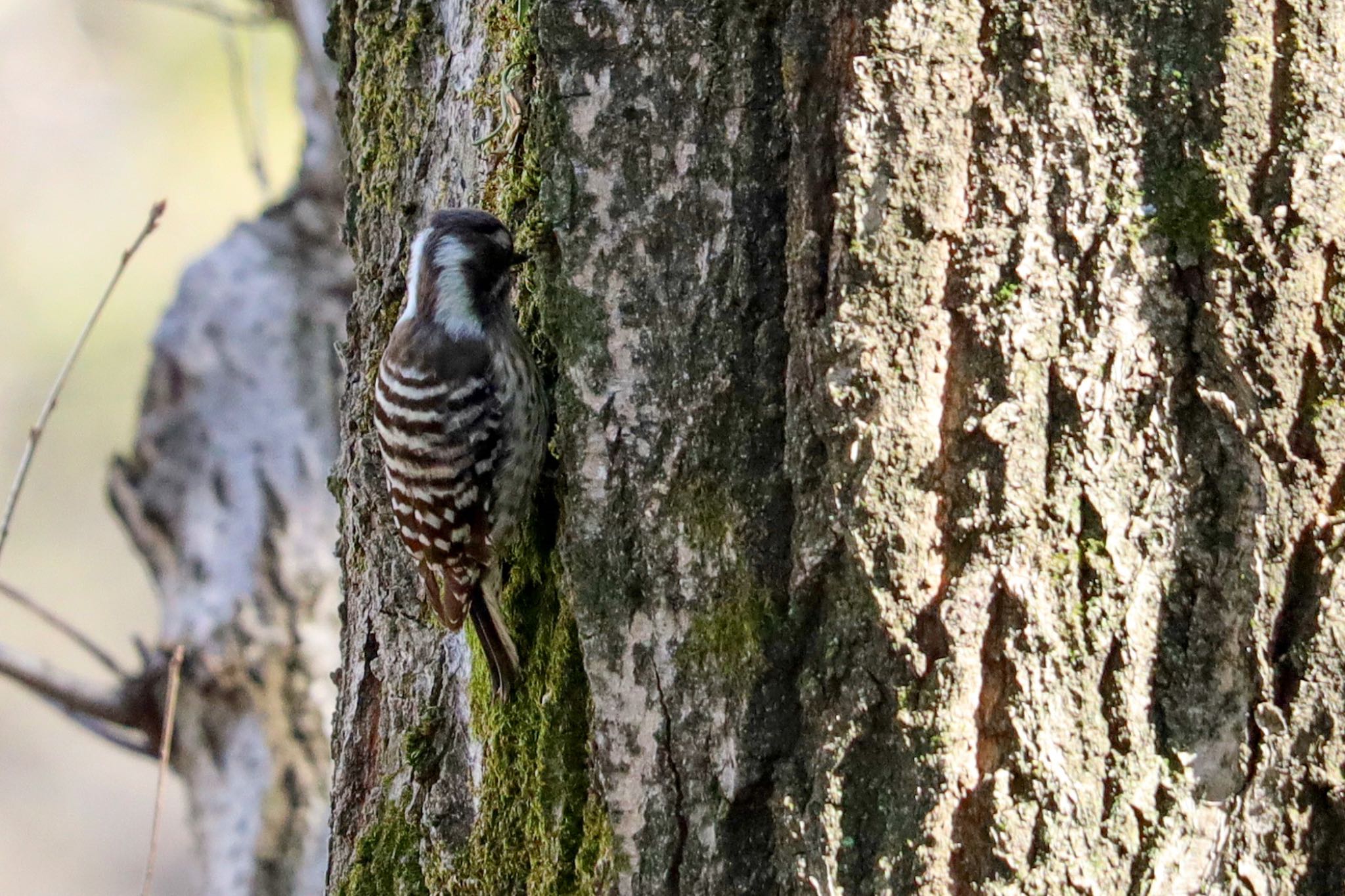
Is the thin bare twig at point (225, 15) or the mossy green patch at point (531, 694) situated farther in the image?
the thin bare twig at point (225, 15)

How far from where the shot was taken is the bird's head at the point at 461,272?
8.35 feet

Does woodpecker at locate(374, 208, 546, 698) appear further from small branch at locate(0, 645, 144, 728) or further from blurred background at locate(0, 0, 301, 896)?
blurred background at locate(0, 0, 301, 896)

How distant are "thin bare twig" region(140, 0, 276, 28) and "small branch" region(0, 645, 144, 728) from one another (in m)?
2.51

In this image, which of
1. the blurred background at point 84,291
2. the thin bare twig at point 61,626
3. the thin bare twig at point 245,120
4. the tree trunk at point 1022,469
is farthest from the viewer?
the blurred background at point 84,291

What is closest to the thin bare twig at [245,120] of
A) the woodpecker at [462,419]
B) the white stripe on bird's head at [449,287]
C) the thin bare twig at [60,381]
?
the thin bare twig at [60,381]

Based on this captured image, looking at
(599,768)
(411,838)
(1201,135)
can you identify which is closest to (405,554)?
(411,838)

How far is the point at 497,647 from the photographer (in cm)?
235

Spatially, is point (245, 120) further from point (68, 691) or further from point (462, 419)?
point (462, 419)

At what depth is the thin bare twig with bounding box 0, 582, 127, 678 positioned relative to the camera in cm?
333

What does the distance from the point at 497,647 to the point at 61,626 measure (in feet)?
5.58

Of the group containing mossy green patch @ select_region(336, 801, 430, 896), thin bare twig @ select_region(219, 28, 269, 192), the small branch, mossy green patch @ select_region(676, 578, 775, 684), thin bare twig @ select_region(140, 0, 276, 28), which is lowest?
mossy green patch @ select_region(336, 801, 430, 896)

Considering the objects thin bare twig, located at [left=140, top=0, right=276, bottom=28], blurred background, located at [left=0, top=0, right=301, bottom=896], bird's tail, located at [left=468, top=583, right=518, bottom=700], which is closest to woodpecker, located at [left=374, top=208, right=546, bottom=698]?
bird's tail, located at [left=468, top=583, right=518, bottom=700]

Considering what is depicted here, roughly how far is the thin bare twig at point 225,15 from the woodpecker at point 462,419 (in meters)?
2.68

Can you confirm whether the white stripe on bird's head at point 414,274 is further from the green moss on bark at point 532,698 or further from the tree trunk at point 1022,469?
the tree trunk at point 1022,469
